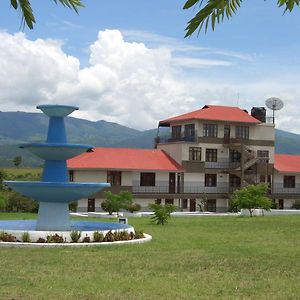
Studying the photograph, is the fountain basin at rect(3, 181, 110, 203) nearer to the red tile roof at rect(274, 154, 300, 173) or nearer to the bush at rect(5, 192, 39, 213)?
the bush at rect(5, 192, 39, 213)

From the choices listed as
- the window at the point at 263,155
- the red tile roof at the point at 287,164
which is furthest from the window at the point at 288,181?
the window at the point at 263,155

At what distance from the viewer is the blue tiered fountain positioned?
21641mm

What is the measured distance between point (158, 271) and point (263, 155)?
152ft

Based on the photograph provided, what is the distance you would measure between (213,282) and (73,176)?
133 feet

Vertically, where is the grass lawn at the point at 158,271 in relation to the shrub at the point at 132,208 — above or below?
below

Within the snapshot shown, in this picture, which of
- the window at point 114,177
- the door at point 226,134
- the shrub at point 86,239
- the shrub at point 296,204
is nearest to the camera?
the shrub at point 86,239

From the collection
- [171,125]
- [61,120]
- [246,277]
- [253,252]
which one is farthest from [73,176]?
[246,277]

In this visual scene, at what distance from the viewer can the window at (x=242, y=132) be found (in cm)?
5858

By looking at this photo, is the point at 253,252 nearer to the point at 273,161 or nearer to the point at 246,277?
the point at 246,277

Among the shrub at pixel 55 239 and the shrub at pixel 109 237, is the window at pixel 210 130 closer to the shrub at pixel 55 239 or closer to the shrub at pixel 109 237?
the shrub at pixel 109 237

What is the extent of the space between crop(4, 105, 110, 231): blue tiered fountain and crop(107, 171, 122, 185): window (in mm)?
30495

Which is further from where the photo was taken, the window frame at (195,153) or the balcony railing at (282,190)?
the balcony railing at (282,190)

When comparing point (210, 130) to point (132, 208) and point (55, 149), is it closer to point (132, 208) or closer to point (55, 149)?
point (132, 208)

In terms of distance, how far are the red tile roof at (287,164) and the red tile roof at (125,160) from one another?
10626mm
